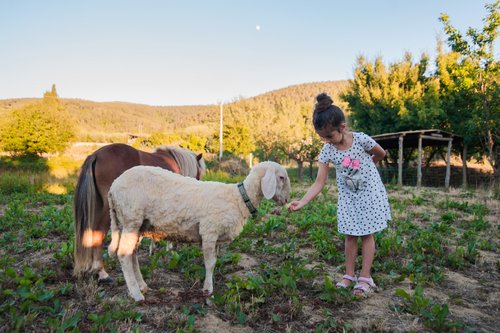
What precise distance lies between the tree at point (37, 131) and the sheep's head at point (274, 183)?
37209mm

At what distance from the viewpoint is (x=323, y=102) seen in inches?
146

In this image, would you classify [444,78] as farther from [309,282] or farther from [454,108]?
[309,282]

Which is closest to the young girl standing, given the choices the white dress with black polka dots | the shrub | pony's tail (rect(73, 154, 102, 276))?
the white dress with black polka dots

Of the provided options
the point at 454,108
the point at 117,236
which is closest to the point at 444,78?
the point at 454,108

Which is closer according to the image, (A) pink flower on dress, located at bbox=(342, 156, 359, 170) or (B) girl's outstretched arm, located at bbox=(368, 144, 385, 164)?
(A) pink flower on dress, located at bbox=(342, 156, 359, 170)

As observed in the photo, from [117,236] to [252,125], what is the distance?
109 feet

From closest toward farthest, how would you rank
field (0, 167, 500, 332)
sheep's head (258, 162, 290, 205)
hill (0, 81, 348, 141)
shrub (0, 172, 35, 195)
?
field (0, 167, 500, 332), sheep's head (258, 162, 290, 205), shrub (0, 172, 35, 195), hill (0, 81, 348, 141)

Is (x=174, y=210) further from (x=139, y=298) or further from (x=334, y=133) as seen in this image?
(x=334, y=133)

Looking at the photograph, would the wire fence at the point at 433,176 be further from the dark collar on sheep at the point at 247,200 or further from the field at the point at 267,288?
the dark collar on sheep at the point at 247,200

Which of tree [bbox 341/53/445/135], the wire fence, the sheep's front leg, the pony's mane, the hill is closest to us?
the sheep's front leg

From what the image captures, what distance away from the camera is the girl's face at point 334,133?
3664 millimetres

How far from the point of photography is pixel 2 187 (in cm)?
1281

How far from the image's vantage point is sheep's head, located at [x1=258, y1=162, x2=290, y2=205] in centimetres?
354

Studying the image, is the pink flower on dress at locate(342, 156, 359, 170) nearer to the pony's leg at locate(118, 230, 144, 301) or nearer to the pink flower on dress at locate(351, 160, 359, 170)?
the pink flower on dress at locate(351, 160, 359, 170)
